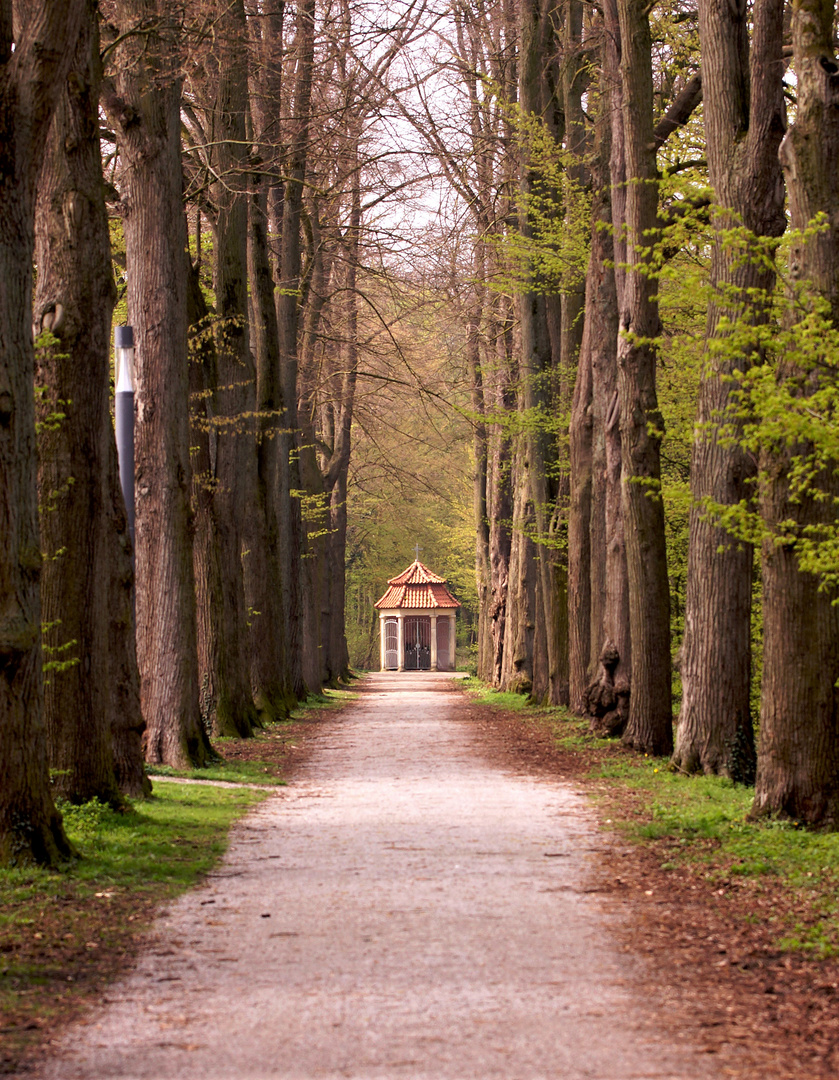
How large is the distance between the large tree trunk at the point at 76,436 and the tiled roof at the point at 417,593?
1947 inches

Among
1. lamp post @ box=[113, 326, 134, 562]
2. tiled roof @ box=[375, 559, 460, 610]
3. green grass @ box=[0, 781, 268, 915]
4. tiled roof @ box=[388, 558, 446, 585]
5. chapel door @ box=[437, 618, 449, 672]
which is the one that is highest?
lamp post @ box=[113, 326, 134, 562]

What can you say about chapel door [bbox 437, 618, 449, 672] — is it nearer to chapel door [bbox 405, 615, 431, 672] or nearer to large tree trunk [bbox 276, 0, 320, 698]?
chapel door [bbox 405, 615, 431, 672]

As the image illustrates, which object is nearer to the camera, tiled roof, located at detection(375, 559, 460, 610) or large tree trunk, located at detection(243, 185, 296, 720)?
large tree trunk, located at detection(243, 185, 296, 720)

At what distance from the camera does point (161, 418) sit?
551 inches

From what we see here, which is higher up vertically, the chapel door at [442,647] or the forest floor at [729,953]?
the forest floor at [729,953]

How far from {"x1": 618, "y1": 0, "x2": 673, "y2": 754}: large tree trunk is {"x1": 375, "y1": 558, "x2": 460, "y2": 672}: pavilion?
44155mm

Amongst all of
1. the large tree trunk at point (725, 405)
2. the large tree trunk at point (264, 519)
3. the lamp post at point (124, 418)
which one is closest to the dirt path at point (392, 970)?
the large tree trunk at point (725, 405)

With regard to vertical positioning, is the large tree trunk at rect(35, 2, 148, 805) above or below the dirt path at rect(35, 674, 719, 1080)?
above

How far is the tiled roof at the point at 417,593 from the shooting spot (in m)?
59.7

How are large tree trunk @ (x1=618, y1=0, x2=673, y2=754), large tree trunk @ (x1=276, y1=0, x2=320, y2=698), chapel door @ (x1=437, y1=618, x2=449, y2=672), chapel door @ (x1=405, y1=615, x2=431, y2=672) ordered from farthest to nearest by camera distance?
chapel door @ (x1=405, y1=615, x2=431, y2=672), chapel door @ (x1=437, y1=618, x2=449, y2=672), large tree trunk @ (x1=276, y1=0, x2=320, y2=698), large tree trunk @ (x1=618, y1=0, x2=673, y2=754)

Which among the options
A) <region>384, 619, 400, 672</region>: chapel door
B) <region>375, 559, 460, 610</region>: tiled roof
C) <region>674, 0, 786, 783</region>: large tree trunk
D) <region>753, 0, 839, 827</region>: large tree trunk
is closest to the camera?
<region>753, 0, 839, 827</region>: large tree trunk

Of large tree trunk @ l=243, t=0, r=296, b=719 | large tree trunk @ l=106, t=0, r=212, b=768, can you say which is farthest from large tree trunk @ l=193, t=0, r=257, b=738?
large tree trunk @ l=106, t=0, r=212, b=768

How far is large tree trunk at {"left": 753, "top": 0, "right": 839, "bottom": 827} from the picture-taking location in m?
9.06

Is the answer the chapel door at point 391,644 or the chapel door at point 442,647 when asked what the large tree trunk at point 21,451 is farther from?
the chapel door at point 442,647
